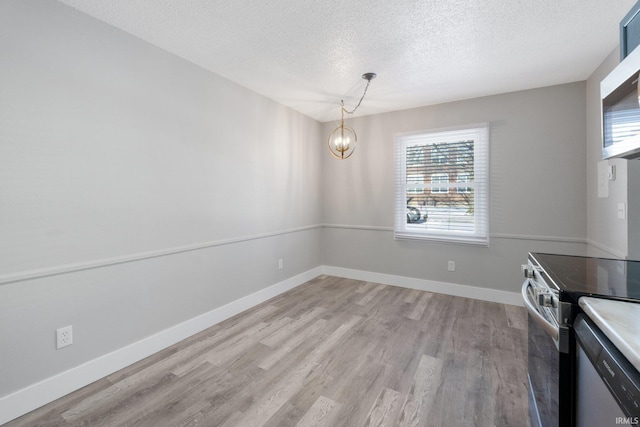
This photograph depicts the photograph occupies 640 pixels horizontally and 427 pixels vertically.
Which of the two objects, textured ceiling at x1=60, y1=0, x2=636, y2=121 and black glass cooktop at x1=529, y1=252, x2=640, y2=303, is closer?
black glass cooktop at x1=529, y1=252, x2=640, y2=303

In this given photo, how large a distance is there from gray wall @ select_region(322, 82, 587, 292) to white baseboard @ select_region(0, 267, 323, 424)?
2.24m

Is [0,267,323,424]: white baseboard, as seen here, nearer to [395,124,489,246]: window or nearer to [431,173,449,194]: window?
[395,124,489,246]: window

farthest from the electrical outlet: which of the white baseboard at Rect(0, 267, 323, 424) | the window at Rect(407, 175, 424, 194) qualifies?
the window at Rect(407, 175, 424, 194)

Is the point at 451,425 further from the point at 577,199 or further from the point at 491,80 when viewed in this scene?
the point at 491,80

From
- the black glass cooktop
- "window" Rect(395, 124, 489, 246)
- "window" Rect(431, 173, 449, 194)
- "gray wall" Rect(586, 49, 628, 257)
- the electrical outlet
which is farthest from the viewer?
"window" Rect(431, 173, 449, 194)

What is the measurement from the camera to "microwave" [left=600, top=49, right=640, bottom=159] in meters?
1.05

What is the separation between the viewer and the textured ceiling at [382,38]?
1.88m

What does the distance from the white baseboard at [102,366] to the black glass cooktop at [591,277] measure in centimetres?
274

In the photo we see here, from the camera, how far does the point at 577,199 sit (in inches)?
119

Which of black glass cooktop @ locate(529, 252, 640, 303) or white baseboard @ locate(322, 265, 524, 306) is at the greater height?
black glass cooktop @ locate(529, 252, 640, 303)

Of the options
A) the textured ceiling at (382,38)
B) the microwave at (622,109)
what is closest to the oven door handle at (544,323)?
the microwave at (622,109)

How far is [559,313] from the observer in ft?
3.35

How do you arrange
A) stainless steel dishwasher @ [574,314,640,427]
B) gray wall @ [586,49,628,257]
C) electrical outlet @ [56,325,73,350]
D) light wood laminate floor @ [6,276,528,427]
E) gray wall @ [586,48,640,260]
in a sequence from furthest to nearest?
gray wall @ [586,49,628,257]
gray wall @ [586,48,640,260]
electrical outlet @ [56,325,73,350]
light wood laminate floor @ [6,276,528,427]
stainless steel dishwasher @ [574,314,640,427]

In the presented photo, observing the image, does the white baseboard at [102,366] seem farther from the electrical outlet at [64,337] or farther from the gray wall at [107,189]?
the electrical outlet at [64,337]
